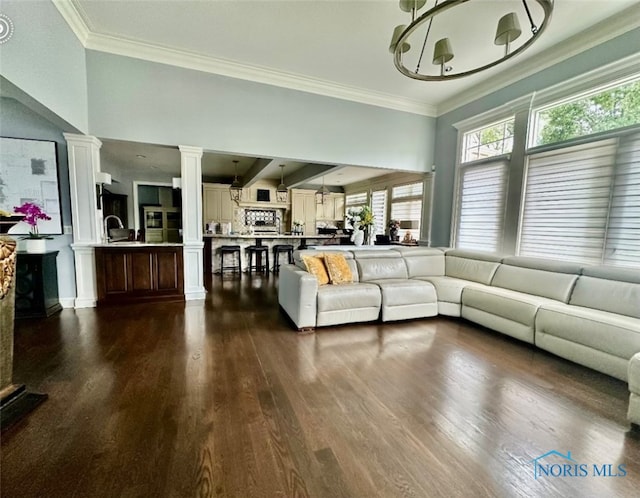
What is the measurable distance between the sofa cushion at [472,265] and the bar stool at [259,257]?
414 centimetres

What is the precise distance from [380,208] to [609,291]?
601 centimetres

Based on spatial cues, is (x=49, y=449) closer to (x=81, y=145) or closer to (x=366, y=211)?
(x=81, y=145)

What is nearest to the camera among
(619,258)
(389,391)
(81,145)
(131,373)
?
(389,391)

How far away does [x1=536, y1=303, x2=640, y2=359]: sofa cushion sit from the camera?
2234mm

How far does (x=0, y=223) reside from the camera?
6.44 feet

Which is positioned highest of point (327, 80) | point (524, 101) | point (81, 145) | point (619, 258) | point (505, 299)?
point (327, 80)

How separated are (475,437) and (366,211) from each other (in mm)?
3638

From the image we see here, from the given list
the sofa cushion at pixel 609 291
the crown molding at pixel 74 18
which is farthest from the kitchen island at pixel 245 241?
the sofa cushion at pixel 609 291

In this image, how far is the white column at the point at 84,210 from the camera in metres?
3.67

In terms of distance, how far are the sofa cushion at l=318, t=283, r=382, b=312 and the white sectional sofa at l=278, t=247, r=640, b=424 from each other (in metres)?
0.01

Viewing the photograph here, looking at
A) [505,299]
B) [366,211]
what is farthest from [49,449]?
[366,211]

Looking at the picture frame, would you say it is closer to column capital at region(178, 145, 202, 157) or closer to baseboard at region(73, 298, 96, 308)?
baseboard at region(73, 298, 96, 308)

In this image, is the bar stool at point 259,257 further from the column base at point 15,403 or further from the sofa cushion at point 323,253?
the column base at point 15,403

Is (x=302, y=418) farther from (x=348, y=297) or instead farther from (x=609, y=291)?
(x=609, y=291)
